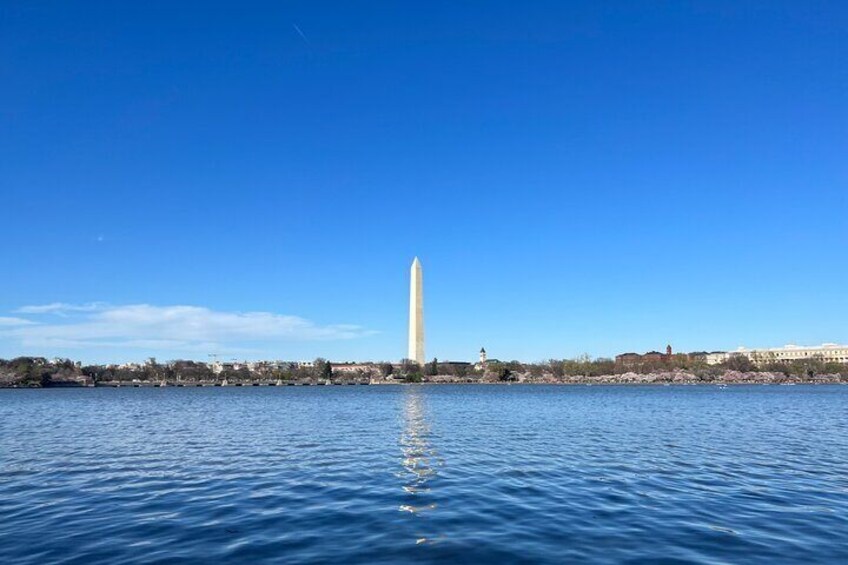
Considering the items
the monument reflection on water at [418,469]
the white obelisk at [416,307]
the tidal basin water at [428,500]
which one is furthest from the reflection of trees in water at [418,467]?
the white obelisk at [416,307]

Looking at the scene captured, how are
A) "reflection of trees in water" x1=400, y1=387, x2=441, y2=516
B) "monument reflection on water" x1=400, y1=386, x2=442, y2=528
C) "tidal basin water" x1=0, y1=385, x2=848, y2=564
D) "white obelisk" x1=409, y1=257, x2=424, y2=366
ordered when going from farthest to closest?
"white obelisk" x1=409, y1=257, x2=424, y2=366
"reflection of trees in water" x1=400, y1=387, x2=441, y2=516
"monument reflection on water" x1=400, y1=386, x2=442, y2=528
"tidal basin water" x1=0, y1=385, x2=848, y2=564

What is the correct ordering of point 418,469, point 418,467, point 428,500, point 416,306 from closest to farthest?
point 428,500, point 418,469, point 418,467, point 416,306

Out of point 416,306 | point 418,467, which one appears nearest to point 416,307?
point 416,306

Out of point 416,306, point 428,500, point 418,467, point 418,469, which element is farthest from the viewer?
point 416,306

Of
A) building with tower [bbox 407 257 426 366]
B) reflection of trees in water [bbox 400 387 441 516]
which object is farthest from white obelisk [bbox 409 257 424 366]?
reflection of trees in water [bbox 400 387 441 516]

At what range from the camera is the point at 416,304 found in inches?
6865

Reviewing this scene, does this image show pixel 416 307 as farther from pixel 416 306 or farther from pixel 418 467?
pixel 418 467

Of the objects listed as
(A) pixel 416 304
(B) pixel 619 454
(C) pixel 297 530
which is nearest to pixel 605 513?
(C) pixel 297 530

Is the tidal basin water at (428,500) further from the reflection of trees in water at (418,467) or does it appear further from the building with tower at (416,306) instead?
the building with tower at (416,306)

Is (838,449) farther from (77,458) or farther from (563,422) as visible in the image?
(77,458)

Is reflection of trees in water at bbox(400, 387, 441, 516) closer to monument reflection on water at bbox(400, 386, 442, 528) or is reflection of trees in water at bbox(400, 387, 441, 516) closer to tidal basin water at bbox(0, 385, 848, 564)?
monument reflection on water at bbox(400, 386, 442, 528)

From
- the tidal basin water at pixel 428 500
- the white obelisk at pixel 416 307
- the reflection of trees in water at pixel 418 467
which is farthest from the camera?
the white obelisk at pixel 416 307

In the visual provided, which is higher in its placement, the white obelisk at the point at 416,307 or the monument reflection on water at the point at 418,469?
the white obelisk at the point at 416,307

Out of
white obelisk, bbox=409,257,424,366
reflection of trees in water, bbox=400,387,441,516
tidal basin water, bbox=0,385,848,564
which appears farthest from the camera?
white obelisk, bbox=409,257,424,366
